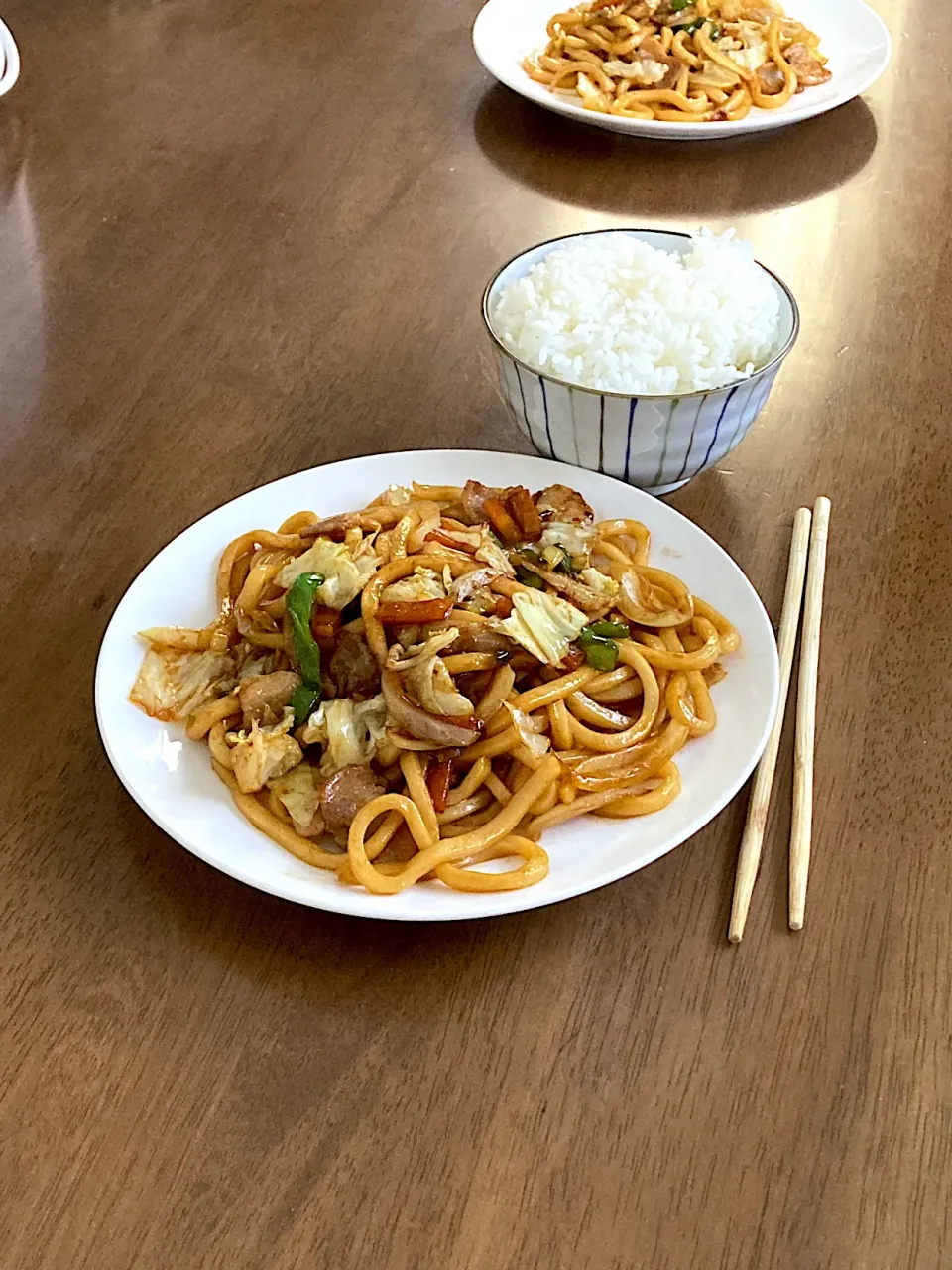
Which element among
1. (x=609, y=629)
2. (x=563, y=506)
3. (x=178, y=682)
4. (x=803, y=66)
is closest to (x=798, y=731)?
(x=609, y=629)

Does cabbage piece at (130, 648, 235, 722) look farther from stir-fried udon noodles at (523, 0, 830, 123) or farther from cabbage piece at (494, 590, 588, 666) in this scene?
stir-fried udon noodles at (523, 0, 830, 123)

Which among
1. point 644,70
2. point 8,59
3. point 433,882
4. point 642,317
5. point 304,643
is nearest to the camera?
point 433,882

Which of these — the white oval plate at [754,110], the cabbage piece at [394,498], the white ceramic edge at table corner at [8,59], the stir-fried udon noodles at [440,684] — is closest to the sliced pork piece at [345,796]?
the stir-fried udon noodles at [440,684]

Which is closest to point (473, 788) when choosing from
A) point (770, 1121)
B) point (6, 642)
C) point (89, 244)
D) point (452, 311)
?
point (770, 1121)

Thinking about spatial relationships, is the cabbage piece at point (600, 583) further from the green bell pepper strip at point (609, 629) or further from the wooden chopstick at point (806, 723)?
the wooden chopstick at point (806, 723)

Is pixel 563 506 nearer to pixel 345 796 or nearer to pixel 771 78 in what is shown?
pixel 345 796

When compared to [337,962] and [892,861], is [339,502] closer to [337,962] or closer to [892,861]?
[337,962]

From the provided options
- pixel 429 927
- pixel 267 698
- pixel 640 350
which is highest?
pixel 640 350
